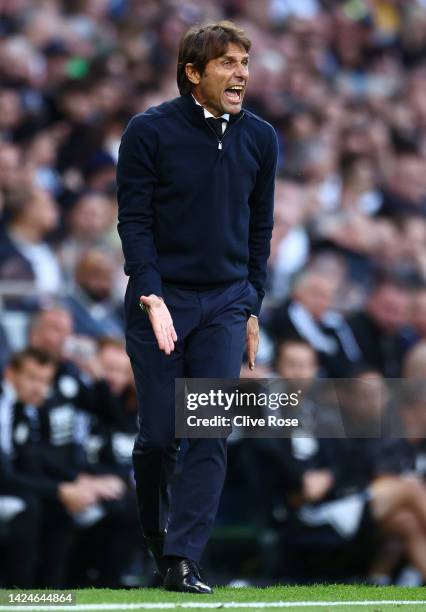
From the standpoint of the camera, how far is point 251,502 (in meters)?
7.36

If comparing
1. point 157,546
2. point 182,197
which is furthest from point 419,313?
point 182,197

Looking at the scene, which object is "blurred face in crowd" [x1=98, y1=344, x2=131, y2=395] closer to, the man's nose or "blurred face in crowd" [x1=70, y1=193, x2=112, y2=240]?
"blurred face in crowd" [x1=70, y1=193, x2=112, y2=240]

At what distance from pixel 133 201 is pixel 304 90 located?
5.52 m

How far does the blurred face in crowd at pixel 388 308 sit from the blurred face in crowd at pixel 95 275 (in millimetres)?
1897

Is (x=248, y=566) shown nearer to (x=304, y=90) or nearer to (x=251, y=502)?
(x=251, y=502)

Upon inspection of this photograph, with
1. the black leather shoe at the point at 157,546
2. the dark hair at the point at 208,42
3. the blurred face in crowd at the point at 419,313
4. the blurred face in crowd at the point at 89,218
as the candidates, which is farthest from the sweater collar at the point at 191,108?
the blurred face in crowd at the point at 419,313

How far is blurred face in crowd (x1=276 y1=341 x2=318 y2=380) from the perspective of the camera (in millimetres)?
7562

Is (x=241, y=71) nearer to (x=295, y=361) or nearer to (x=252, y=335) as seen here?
(x=252, y=335)

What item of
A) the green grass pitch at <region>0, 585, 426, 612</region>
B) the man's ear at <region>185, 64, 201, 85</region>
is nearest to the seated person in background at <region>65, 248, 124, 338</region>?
the green grass pitch at <region>0, 585, 426, 612</region>

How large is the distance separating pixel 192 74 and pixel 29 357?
9.35 ft

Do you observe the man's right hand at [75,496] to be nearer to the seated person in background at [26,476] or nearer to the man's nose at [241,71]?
the seated person in background at [26,476]

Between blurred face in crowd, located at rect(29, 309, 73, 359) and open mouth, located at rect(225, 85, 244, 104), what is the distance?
2912 mm

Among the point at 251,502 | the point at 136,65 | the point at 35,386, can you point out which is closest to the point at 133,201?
the point at 35,386

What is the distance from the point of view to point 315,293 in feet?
26.3
